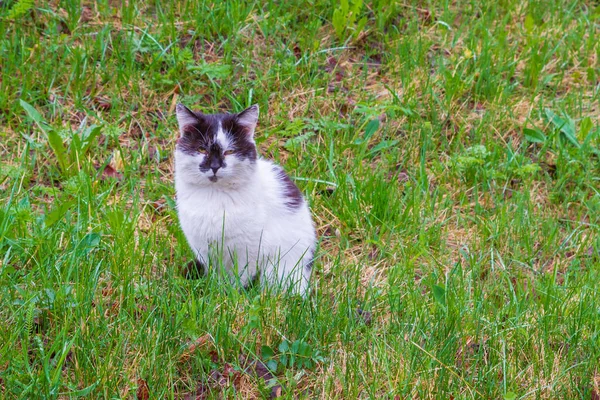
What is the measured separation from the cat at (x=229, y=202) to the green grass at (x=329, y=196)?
9.6 inches

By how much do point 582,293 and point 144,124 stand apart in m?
3.21

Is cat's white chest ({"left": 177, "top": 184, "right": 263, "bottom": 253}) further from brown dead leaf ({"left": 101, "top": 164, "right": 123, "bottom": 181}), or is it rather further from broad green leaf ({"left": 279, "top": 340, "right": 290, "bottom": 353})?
brown dead leaf ({"left": 101, "top": 164, "right": 123, "bottom": 181})

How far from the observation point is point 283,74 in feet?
18.5

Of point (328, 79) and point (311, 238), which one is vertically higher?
point (328, 79)

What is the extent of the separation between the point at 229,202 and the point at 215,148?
29 centimetres

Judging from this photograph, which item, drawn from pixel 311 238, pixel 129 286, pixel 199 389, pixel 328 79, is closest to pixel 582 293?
pixel 311 238

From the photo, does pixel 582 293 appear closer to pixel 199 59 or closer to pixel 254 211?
pixel 254 211

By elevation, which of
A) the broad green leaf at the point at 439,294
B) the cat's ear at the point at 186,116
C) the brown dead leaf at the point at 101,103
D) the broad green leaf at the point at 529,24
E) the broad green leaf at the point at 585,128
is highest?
the broad green leaf at the point at 529,24

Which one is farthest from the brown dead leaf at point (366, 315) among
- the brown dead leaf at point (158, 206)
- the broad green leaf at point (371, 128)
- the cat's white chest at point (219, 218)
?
the broad green leaf at point (371, 128)

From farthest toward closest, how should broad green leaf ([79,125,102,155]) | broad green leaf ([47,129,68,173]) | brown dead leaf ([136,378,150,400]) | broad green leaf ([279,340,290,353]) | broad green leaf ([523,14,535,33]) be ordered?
broad green leaf ([523,14,535,33]), broad green leaf ([79,125,102,155]), broad green leaf ([47,129,68,173]), broad green leaf ([279,340,290,353]), brown dead leaf ([136,378,150,400])

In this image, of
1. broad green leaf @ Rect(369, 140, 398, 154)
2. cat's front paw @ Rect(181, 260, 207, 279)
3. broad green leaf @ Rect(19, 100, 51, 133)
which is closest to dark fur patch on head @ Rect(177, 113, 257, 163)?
cat's front paw @ Rect(181, 260, 207, 279)

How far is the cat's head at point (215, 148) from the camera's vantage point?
3.76 metres

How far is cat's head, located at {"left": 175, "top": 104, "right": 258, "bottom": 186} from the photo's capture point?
3.76 metres

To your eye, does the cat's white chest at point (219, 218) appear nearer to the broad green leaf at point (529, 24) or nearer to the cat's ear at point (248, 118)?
the cat's ear at point (248, 118)
